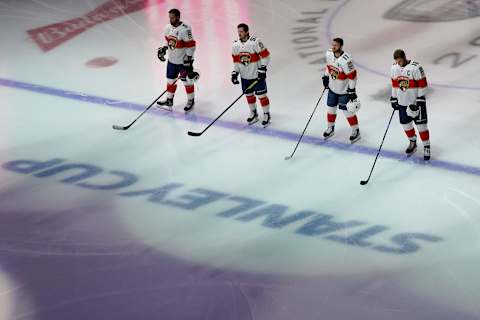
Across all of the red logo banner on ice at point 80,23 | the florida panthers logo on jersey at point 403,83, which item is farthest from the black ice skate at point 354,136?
the red logo banner on ice at point 80,23

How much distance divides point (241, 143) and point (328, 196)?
4.93 feet

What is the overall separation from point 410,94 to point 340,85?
2.60 ft

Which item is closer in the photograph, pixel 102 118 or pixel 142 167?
pixel 142 167

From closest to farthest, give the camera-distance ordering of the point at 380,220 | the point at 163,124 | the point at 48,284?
the point at 48,284 → the point at 380,220 → the point at 163,124

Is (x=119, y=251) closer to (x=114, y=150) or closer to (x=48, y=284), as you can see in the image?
(x=48, y=284)

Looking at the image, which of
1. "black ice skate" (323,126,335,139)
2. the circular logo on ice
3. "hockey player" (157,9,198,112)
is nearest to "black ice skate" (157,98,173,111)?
"hockey player" (157,9,198,112)

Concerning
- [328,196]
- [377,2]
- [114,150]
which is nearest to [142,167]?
[114,150]

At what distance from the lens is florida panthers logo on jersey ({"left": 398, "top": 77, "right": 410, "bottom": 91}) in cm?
889

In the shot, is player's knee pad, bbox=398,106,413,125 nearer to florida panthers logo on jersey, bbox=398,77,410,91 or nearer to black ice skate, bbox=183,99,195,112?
florida panthers logo on jersey, bbox=398,77,410,91

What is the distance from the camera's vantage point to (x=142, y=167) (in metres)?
9.53

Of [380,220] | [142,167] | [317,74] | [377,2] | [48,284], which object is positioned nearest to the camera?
[48,284]

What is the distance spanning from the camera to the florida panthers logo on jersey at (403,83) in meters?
8.89

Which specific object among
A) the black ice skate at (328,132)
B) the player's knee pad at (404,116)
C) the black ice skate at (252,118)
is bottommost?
the black ice skate at (252,118)

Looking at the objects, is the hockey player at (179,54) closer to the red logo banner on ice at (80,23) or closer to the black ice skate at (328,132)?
the black ice skate at (328,132)
